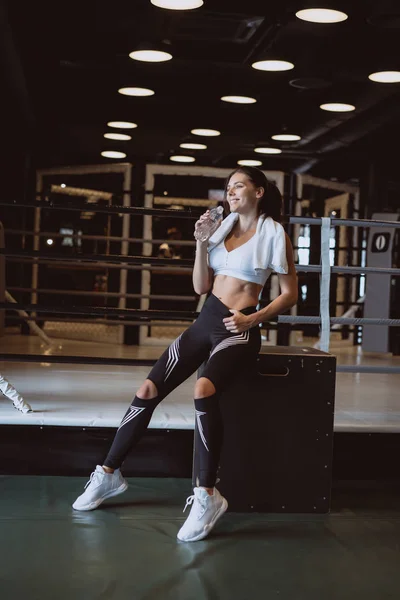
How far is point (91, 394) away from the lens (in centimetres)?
423

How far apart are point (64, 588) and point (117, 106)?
7.07m

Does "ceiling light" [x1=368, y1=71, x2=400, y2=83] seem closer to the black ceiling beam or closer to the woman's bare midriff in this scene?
the black ceiling beam

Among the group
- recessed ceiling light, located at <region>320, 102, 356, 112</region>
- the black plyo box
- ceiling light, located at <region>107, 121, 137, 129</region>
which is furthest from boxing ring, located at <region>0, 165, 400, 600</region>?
ceiling light, located at <region>107, 121, 137, 129</region>

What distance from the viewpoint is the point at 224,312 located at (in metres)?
3.20

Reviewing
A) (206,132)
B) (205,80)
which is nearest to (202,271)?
(205,80)

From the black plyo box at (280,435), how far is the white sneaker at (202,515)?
0.24 m

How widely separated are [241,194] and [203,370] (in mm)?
692

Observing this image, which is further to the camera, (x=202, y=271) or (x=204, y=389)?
(x=202, y=271)

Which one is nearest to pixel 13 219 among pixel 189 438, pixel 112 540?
pixel 189 438

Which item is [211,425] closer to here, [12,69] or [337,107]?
[12,69]

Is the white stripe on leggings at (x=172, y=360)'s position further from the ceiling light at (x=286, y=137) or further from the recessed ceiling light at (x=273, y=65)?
the ceiling light at (x=286, y=137)

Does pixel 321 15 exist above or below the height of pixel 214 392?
above

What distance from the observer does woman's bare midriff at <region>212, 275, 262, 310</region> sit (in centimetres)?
322

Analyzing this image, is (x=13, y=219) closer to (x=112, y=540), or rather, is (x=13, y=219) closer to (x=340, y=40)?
(x=340, y=40)
